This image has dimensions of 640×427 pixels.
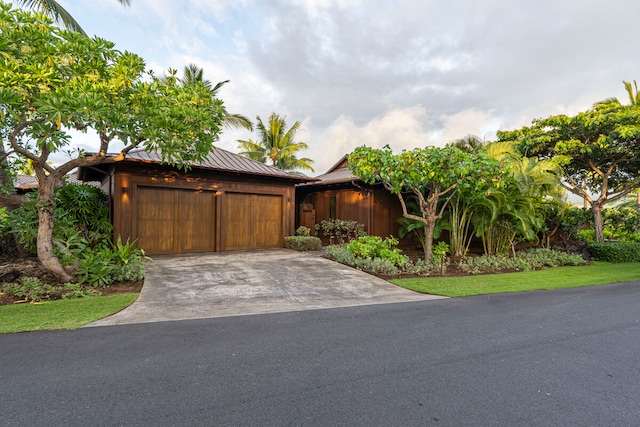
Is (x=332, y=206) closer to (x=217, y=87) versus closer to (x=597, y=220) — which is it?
(x=597, y=220)

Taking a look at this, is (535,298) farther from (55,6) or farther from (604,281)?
(55,6)

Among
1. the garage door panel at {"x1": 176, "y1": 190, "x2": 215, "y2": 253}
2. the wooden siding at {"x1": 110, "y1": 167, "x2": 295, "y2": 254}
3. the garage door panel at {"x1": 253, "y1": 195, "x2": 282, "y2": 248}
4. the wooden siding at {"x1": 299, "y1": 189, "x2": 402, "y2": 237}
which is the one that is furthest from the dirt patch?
the wooden siding at {"x1": 299, "y1": 189, "x2": 402, "y2": 237}

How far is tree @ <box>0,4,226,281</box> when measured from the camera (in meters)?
4.73

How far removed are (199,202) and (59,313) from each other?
6239 millimetres

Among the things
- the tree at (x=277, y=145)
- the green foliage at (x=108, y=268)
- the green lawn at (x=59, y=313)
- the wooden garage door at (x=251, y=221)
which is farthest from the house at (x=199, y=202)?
the tree at (x=277, y=145)

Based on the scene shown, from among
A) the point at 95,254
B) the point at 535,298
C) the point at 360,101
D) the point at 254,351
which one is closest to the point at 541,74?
the point at 360,101

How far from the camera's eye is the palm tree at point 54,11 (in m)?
9.95

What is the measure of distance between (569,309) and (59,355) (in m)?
7.02

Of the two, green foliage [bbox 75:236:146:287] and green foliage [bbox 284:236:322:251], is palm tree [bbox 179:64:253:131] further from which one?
green foliage [bbox 75:236:146:287]

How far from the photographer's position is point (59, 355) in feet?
10.5

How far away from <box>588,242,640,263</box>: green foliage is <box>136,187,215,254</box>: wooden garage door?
14.3 metres

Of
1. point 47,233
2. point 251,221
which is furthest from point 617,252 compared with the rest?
point 47,233

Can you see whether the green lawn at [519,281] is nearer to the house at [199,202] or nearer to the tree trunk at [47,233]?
the house at [199,202]

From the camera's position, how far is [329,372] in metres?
2.90
